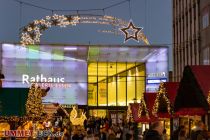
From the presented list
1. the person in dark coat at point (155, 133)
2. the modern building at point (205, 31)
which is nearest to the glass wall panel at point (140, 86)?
the modern building at point (205, 31)

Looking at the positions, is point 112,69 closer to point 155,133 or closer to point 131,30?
point 131,30

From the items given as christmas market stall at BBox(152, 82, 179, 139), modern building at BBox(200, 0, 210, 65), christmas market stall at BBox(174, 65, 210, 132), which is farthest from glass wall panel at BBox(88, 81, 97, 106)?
christmas market stall at BBox(174, 65, 210, 132)

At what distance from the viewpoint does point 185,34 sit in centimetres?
5588

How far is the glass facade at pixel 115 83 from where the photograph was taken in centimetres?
6669

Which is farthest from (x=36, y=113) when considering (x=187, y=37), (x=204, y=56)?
(x=187, y=37)

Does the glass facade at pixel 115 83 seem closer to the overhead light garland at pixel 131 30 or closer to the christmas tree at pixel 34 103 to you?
the overhead light garland at pixel 131 30

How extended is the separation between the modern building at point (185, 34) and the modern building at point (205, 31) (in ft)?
4.13

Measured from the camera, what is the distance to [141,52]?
65.9m

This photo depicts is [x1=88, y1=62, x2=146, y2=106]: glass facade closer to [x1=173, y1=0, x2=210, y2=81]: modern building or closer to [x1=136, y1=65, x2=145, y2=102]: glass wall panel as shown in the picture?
[x1=136, y1=65, x2=145, y2=102]: glass wall panel

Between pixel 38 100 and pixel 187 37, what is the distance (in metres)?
38.1

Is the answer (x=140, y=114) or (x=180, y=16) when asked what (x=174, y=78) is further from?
(x=140, y=114)

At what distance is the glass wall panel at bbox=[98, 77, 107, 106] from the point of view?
67850 mm

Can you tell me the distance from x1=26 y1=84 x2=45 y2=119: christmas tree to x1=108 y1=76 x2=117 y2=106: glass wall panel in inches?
1942

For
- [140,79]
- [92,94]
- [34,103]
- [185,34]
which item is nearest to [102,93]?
[92,94]
